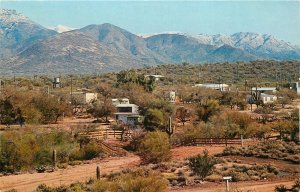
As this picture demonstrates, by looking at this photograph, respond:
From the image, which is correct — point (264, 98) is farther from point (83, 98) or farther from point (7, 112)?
point (7, 112)

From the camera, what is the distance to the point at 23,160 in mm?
29859

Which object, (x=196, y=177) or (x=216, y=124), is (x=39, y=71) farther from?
(x=196, y=177)

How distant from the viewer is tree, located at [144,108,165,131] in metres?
41.5

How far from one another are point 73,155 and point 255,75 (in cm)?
9207

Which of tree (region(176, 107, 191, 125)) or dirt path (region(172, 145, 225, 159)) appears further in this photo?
tree (region(176, 107, 191, 125))

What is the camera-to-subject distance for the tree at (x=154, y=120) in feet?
136

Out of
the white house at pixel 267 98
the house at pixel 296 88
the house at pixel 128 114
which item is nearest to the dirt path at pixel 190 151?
the house at pixel 128 114

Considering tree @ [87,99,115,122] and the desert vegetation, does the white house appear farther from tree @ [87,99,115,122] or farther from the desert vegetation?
tree @ [87,99,115,122]

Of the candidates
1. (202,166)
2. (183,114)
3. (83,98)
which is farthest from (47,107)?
(202,166)

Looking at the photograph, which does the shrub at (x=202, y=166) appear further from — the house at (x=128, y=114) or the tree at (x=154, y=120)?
the house at (x=128, y=114)

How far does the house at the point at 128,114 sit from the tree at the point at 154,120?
229 inches

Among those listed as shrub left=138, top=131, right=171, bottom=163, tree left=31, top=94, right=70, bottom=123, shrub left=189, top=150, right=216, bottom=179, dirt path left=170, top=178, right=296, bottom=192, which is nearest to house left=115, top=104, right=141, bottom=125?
tree left=31, top=94, right=70, bottom=123

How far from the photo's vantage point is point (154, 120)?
137 feet

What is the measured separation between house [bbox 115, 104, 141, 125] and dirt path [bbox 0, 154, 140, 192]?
17.4m
